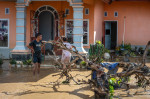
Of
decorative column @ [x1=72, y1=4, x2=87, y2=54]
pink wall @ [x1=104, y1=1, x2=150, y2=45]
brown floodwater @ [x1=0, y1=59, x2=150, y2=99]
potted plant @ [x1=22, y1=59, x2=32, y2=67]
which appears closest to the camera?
brown floodwater @ [x1=0, y1=59, x2=150, y2=99]

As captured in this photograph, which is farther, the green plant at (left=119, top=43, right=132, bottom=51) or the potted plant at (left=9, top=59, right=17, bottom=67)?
the green plant at (left=119, top=43, right=132, bottom=51)

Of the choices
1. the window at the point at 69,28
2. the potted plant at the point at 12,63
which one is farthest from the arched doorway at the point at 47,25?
the potted plant at the point at 12,63

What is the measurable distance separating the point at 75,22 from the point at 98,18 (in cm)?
329

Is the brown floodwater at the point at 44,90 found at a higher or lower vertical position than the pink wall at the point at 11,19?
lower

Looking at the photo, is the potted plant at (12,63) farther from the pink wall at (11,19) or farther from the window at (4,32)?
the window at (4,32)

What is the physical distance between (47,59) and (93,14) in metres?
3.79

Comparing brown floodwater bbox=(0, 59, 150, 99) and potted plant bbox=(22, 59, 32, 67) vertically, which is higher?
potted plant bbox=(22, 59, 32, 67)

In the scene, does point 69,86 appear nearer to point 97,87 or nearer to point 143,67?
point 97,87

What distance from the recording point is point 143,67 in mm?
6719

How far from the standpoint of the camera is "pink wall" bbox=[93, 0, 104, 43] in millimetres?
14533

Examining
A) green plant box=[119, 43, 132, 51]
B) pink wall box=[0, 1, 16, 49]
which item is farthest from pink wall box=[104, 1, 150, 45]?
pink wall box=[0, 1, 16, 49]

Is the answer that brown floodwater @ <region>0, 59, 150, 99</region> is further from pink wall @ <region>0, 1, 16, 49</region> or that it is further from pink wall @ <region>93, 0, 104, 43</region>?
pink wall @ <region>93, 0, 104, 43</region>

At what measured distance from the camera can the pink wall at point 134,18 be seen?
16438 mm

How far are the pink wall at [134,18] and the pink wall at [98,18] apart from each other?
695 millimetres
